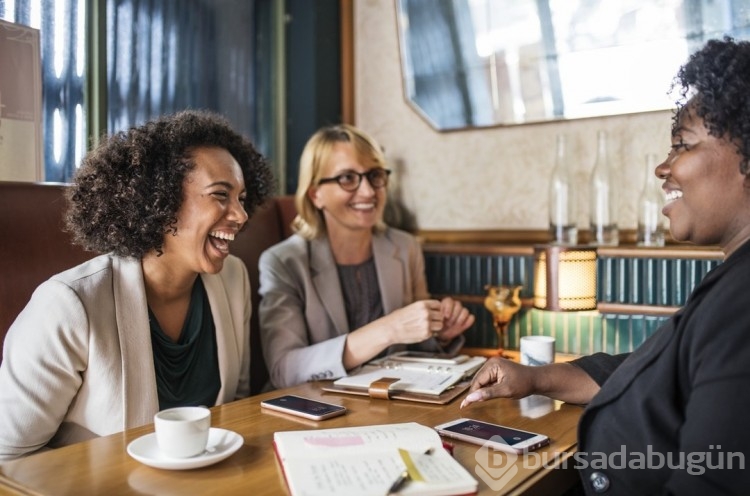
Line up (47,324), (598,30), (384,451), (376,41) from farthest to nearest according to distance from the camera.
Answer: (376,41), (598,30), (47,324), (384,451)

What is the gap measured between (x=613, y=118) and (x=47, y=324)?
2.26 meters

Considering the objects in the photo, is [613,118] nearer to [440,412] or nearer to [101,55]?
[440,412]

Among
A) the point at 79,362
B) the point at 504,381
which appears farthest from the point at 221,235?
the point at 504,381

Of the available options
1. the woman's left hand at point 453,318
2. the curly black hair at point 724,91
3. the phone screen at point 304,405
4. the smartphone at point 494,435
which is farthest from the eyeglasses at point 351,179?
the curly black hair at point 724,91

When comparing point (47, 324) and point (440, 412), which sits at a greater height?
point (47, 324)

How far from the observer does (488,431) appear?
52.2 inches

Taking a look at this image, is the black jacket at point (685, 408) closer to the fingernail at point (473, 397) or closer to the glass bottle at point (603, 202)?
the fingernail at point (473, 397)

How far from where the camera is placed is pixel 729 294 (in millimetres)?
1053

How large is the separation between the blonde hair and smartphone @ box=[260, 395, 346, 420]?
953 millimetres

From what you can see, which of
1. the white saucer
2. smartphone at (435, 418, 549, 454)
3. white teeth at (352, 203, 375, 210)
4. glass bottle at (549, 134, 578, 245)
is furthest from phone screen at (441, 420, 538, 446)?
glass bottle at (549, 134, 578, 245)

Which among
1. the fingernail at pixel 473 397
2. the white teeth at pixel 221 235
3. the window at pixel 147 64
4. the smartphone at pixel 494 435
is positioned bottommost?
the smartphone at pixel 494 435

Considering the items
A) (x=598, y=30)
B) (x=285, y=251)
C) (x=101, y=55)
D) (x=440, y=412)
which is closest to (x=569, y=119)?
(x=598, y=30)

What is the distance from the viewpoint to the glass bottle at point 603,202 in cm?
266

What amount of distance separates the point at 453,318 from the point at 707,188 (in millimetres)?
1043
